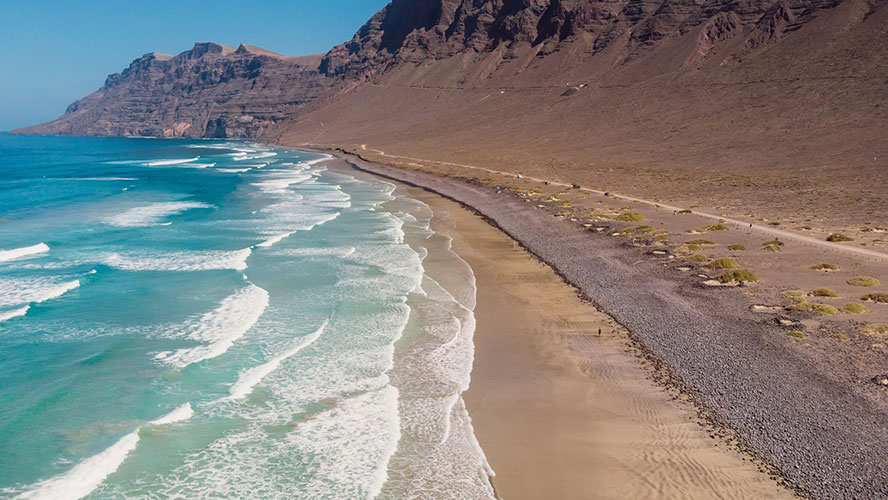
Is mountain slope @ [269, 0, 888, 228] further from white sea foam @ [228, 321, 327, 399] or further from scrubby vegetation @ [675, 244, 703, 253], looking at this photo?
white sea foam @ [228, 321, 327, 399]

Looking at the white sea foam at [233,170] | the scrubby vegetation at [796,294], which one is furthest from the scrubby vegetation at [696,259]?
the white sea foam at [233,170]

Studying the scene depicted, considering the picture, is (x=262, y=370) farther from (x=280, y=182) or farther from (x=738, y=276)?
(x=280, y=182)

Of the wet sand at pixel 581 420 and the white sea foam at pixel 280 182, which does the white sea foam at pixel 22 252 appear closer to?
the wet sand at pixel 581 420

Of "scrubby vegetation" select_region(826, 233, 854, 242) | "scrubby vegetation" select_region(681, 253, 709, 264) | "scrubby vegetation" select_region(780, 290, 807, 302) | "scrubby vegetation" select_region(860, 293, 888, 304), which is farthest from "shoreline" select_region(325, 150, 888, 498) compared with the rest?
"scrubby vegetation" select_region(826, 233, 854, 242)

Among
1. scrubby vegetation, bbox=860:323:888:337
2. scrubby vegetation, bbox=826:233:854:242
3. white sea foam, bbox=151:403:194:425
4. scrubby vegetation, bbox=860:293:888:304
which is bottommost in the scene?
white sea foam, bbox=151:403:194:425

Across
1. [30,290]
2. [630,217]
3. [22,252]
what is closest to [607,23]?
[630,217]
